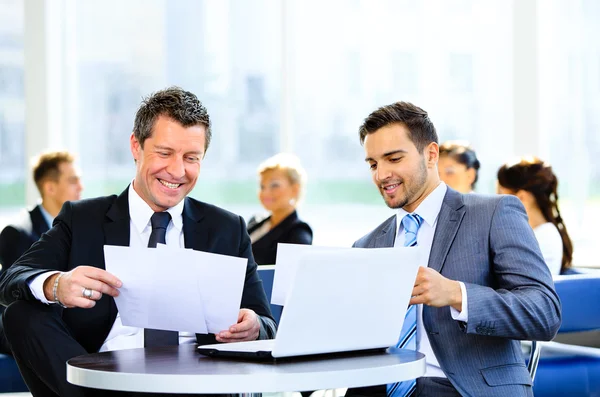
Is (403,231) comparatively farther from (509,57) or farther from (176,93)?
(509,57)

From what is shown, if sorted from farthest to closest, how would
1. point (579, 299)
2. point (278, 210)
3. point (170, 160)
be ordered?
point (278, 210) → point (579, 299) → point (170, 160)

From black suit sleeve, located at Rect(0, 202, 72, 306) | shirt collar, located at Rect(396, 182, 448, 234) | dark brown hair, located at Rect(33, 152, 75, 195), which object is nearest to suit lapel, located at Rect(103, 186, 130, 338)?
black suit sleeve, located at Rect(0, 202, 72, 306)

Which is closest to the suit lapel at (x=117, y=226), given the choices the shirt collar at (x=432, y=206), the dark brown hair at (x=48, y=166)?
the shirt collar at (x=432, y=206)

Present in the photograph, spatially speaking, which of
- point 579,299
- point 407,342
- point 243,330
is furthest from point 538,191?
point 243,330

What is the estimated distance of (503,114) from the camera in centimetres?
634

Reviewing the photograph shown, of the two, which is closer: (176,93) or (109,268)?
A: (109,268)

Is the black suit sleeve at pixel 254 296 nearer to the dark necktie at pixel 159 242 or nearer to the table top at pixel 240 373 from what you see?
the dark necktie at pixel 159 242

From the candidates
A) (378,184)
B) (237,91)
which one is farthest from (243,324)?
(237,91)

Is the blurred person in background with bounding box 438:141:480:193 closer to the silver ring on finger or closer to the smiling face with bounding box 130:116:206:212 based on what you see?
the smiling face with bounding box 130:116:206:212

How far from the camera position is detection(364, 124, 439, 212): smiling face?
Answer: 2518mm

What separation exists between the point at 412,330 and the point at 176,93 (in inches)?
37.3

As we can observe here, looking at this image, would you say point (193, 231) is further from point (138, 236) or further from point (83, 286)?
point (83, 286)

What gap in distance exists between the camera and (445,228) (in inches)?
94.6

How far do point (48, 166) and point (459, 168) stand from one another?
2.48 m
